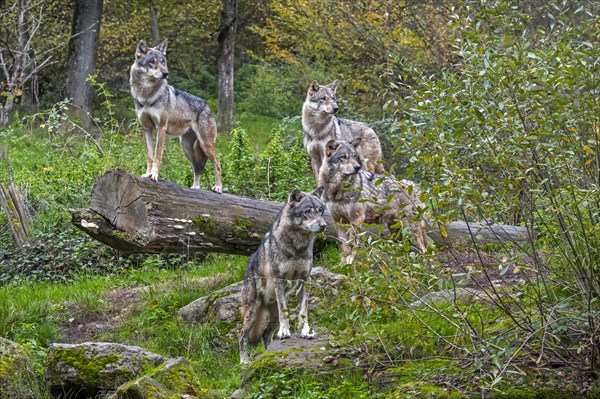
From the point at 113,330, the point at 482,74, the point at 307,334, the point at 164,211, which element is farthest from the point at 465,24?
the point at 113,330

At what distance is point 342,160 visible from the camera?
1134 centimetres

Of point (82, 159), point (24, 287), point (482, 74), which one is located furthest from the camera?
point (82, 159)

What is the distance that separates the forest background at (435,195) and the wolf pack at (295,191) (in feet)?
1.58

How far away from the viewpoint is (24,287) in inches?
476

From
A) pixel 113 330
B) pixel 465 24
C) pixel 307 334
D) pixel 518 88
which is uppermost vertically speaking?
pixel 465 24

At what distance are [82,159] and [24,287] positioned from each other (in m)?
3.69

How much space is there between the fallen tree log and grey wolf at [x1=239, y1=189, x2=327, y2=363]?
143 centimetres

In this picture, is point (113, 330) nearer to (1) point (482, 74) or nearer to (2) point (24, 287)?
(2) point (24, 287)

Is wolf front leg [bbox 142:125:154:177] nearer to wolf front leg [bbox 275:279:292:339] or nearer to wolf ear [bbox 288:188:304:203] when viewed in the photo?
wolf ear [bbox 288:188:304:203]

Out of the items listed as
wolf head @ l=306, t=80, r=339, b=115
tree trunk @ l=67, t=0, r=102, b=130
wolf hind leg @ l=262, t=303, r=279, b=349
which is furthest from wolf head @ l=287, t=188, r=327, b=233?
tree trunk @ l=67, t=0, r=102, b=130

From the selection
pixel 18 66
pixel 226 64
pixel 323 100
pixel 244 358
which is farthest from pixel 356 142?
A: pixel 226 64

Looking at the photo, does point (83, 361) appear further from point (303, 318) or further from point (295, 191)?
point (295, 191)

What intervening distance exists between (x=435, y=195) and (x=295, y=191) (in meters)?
3.23

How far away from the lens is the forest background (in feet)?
19.2
